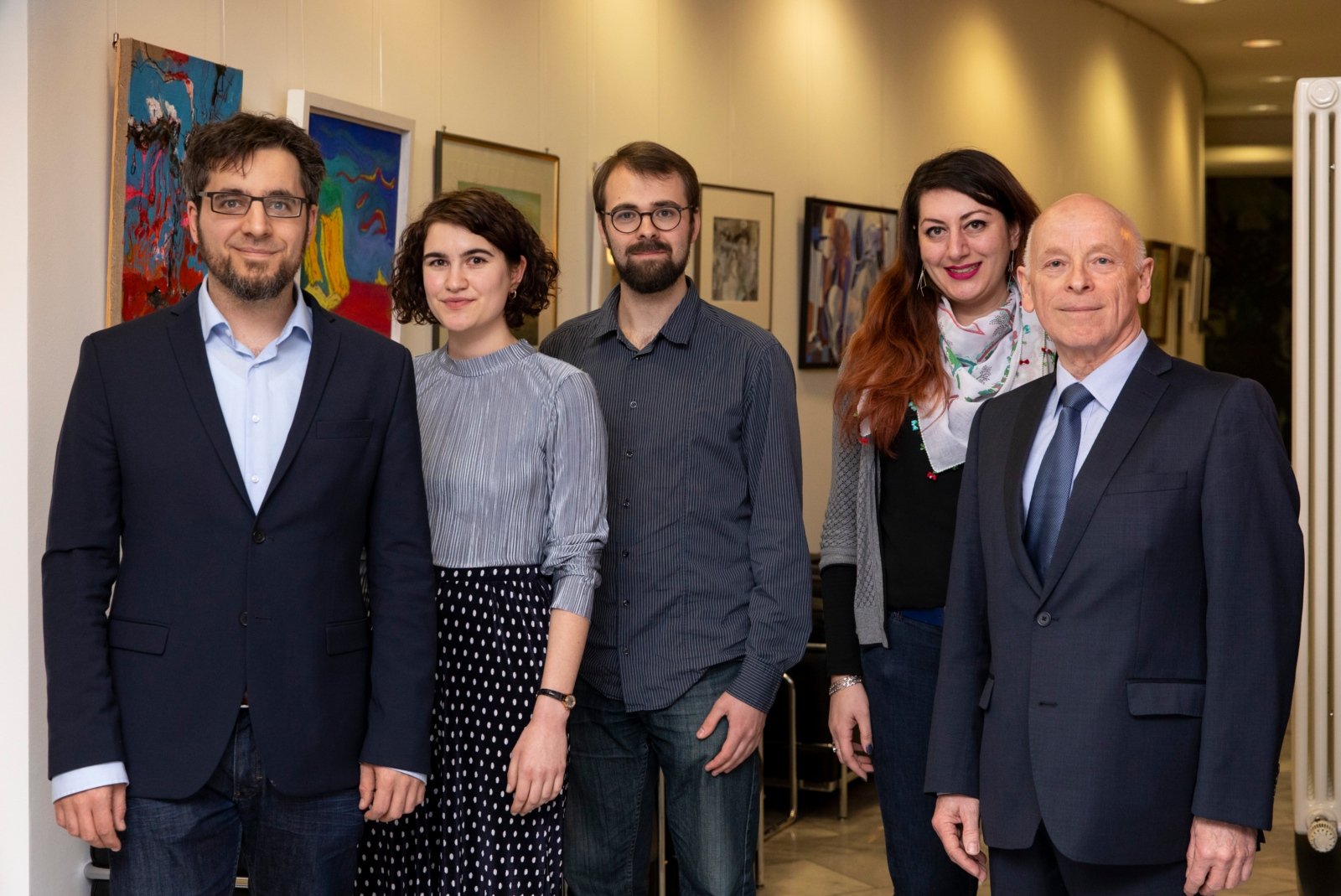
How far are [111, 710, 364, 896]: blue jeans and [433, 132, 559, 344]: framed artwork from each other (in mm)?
2227

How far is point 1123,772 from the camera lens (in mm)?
2135

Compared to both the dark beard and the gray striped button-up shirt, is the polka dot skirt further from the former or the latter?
the dark beard

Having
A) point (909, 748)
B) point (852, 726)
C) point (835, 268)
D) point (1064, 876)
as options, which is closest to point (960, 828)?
point (1064, 876)

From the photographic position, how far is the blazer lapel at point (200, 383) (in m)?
2.21

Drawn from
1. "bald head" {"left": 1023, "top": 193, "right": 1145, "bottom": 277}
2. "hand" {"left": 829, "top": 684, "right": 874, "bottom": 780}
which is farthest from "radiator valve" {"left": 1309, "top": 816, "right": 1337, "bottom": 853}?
"bald head" {"left": 1023, "top": 193, "right": 1145, "bottom": 277}

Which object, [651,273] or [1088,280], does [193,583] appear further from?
[1088,280]

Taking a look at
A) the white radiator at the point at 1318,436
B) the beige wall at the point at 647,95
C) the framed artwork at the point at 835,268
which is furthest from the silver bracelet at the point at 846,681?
the framed artwork at the point at 835,268

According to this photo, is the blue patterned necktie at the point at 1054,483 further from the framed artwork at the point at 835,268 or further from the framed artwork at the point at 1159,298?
the framed artwork at the point at 1159,298

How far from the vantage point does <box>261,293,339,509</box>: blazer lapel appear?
222 centimetres

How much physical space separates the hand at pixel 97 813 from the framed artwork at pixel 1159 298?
892 cm

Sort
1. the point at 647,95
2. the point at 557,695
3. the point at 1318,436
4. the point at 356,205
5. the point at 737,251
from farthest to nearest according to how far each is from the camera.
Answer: the point at 737,251 → the point at 647,95 → the point at 356,205 → the point at 1318,436 → the point at 557,695

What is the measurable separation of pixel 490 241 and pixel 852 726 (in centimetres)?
120

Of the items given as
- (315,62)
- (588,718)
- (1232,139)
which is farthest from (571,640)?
(1232,139)

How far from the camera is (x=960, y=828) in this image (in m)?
2.42
